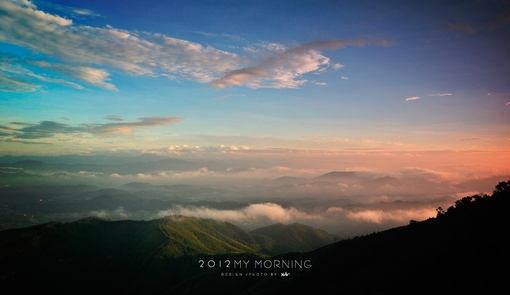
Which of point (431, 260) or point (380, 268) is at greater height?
point (431, 260)

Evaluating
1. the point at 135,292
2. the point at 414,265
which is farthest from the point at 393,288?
the point at 135,292

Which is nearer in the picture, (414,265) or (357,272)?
(414,265)

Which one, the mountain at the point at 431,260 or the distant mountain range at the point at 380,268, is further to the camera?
the distant mountain range at the point at 380,268

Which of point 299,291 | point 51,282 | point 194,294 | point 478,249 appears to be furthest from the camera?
point 51,282

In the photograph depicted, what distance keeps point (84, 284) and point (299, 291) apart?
174 m

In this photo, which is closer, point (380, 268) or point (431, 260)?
point (431, 260)

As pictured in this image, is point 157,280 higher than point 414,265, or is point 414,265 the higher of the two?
point 414,265

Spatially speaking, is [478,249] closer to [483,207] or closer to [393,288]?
[393,288]

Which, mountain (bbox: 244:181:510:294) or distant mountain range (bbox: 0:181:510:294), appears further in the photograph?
distant mountain range (bbox: 0:181:510:294)

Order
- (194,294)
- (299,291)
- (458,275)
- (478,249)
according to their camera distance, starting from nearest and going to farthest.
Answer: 1. (458,275)
2. (478,249)
3. (299,291)
4. (194,294)

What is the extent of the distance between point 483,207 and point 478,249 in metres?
30.9

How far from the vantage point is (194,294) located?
14875cm

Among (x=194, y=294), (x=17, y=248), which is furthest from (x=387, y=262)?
(x=17, y=248)

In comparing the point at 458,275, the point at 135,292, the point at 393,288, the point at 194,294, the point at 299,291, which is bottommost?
the point at 135,292
